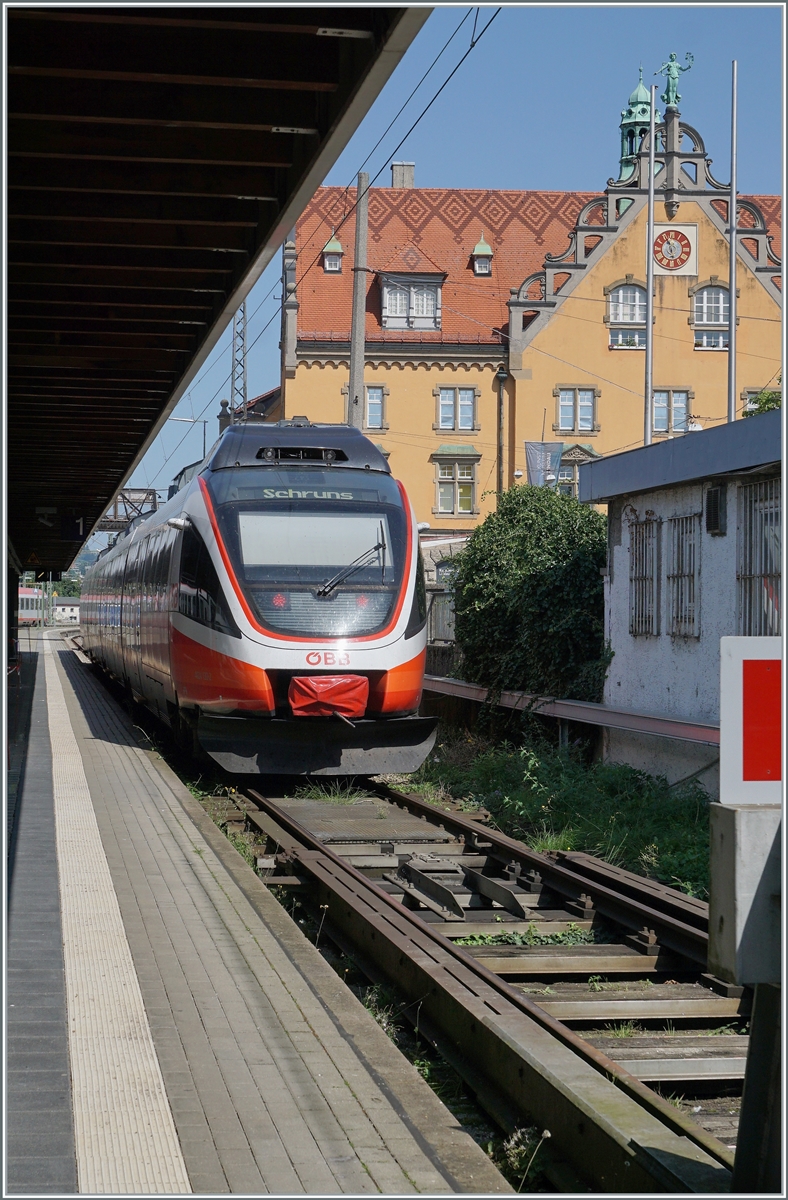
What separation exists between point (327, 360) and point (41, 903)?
45.8 metres

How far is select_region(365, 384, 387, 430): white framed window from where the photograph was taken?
52.1 m

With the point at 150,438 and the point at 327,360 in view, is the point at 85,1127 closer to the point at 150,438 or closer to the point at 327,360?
the point at 150,438

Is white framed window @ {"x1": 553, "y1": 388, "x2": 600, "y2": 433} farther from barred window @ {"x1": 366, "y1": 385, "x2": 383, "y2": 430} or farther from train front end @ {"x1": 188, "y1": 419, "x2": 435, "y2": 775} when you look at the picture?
train front end @ {"x1": 188, "y1": 419, "x2": 435, "y2": 775}

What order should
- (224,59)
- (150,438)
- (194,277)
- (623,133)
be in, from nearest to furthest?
(224,59)
(194,277)
(150,438)
(623,133)

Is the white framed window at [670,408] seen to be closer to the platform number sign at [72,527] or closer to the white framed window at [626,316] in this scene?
the white framed window at [626,316]

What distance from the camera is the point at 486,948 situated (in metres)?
7.82

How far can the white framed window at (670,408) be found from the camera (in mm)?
51344

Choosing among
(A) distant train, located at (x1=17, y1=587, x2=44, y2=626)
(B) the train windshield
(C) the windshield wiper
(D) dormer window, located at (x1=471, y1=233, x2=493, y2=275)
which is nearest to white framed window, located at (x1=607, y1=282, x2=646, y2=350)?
(D) dormer window, located at (x1=471, y1=233, x2=493, y2=275)

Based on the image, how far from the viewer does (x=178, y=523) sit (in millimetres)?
15055

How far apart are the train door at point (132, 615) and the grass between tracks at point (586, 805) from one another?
532 cm

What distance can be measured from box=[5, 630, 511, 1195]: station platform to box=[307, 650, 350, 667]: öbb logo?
356 centimetres

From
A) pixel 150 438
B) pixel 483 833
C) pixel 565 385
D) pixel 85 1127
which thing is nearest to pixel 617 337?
pixel 565 385

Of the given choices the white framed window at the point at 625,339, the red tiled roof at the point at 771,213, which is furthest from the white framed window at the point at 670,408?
the red tiled roof at the point at 771,213

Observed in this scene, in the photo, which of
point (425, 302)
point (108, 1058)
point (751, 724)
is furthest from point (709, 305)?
point (751, 724)
